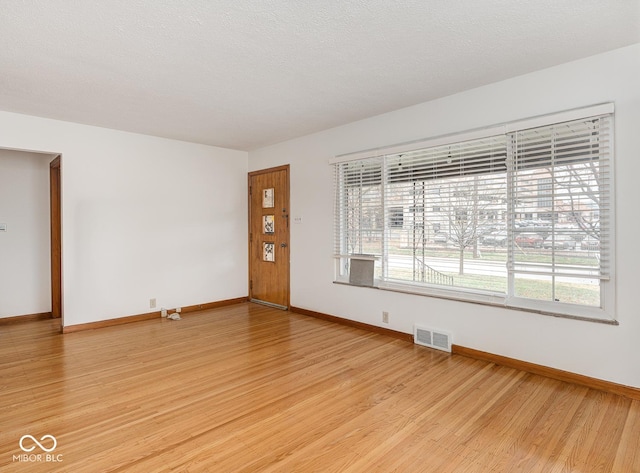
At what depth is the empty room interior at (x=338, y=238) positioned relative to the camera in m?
2.17

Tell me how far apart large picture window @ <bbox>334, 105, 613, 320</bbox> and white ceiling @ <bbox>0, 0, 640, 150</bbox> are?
24.3 inches

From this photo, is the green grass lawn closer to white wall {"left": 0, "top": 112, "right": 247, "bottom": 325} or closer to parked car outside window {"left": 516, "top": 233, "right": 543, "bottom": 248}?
parked car outside window {"left": 516, "top": 233, "right": 543, "bottom": 248}

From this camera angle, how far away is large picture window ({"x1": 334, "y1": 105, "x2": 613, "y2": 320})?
9.24 ft

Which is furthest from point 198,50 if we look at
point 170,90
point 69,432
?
point 69,432

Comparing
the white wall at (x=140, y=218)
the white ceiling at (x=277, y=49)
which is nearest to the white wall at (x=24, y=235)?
the white wall at (x=140, y=218)

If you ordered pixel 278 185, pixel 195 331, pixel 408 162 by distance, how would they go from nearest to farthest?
pixel 408 162 < pixel 195 331 < pixel 278 185

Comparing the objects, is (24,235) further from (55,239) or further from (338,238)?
(338,238)

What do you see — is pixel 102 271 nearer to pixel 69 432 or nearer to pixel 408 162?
pixel 69 432

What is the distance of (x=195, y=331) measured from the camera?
14.5 feet

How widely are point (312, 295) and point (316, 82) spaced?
297 cm

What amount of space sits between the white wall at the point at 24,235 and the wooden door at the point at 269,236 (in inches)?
118

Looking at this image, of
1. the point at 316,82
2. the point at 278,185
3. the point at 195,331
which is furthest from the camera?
the point at 278,185

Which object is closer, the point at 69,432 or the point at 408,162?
the point at 69,432
